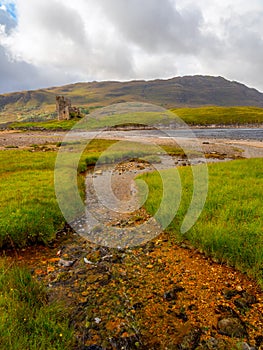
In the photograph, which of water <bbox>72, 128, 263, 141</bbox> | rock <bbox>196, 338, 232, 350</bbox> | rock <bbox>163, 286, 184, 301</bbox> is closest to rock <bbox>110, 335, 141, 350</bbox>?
rock <bbox>196, 338, 232, 350</bbox>

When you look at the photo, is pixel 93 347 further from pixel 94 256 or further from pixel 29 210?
pixel 29 210

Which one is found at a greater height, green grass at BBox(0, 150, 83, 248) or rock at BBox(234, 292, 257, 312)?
green grass at BBox(0, 150, 83, 248)

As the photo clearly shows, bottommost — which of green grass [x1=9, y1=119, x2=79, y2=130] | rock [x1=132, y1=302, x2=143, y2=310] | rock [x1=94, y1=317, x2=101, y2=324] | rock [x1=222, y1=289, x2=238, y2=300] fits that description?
rock [x1=94, y1=317, x2=101, y2=324]

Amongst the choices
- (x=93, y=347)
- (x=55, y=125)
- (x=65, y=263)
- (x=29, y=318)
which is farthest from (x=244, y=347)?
(x=55, y=125)

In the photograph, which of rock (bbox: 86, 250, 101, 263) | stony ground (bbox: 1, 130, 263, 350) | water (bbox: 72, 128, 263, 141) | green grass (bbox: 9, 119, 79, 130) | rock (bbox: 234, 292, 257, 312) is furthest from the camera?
green grass (bbox: 9, 119, 79, 130)

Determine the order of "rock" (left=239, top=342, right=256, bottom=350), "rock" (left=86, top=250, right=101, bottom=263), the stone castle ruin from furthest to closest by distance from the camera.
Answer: the stone castle ruin < "rock" (left=86, top=250, right=101, bottom=263) < "rock" (left=239, top=342, right=256, bottom=350)

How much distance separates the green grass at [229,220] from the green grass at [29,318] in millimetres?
4085

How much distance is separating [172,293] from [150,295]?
477 millimetres

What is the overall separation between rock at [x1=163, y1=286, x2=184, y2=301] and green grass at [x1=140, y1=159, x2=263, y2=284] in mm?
1576

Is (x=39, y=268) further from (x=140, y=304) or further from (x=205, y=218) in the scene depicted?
(x=205, y=218)

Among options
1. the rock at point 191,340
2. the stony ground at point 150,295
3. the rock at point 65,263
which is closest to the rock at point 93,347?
the stony ground at point 150,295

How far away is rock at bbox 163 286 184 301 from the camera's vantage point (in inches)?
206

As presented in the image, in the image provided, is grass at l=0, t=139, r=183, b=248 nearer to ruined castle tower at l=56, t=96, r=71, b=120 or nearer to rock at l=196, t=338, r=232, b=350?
rock at l=196, t=338, r=232, b=350

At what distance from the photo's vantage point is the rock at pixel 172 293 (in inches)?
206
